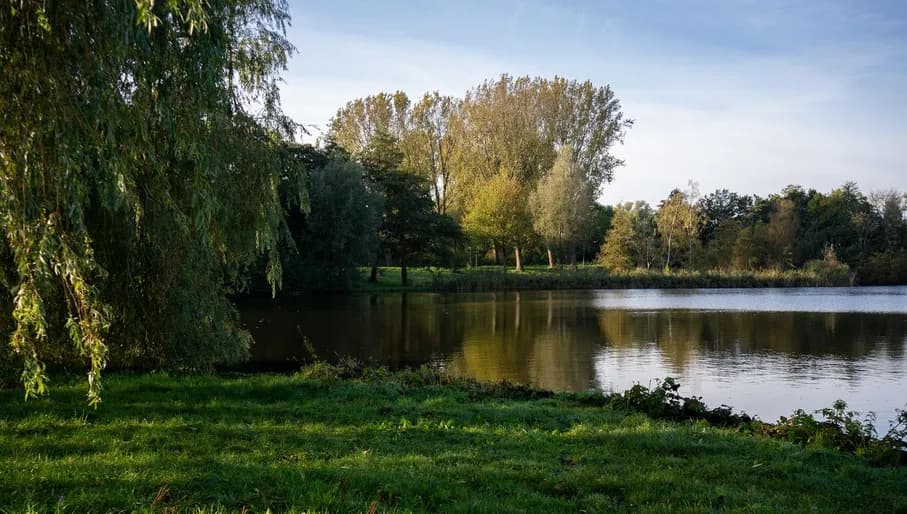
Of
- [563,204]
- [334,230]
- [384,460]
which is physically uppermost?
[563,204]

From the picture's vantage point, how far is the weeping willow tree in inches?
212

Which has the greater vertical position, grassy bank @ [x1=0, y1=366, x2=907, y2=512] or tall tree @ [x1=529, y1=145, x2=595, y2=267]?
tall tree @ [x1=529, y1=145, x2=595, y2=267]

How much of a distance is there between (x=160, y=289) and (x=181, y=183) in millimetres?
2051

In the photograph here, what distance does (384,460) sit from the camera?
667cm

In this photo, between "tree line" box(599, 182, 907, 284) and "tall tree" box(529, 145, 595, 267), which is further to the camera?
"tree line" box(599, 182, 907, 284)

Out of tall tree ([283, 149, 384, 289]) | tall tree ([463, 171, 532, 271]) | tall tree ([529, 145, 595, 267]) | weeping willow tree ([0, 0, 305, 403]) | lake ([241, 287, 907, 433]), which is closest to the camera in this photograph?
weeping willow tree ([0, 0, 305, 403])

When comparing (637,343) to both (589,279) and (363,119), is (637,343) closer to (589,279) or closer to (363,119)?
(589,279)

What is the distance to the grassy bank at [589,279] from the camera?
171 ft

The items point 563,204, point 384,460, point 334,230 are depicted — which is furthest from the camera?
point 563,204

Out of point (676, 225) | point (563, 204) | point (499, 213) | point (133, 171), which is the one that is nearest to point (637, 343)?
point (133, 171)

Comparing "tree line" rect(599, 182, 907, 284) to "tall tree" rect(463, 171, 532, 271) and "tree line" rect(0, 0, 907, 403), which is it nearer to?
"tall tree" rect(463, 171, 532, 271)

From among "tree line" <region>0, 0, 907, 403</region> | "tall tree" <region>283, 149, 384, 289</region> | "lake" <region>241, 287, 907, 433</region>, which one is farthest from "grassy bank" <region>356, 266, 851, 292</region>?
"tree line" <region>0, 0, 907, 403</region>

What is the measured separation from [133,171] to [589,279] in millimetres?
50363

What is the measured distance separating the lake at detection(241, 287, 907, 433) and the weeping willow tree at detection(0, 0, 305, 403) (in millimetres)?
5554
